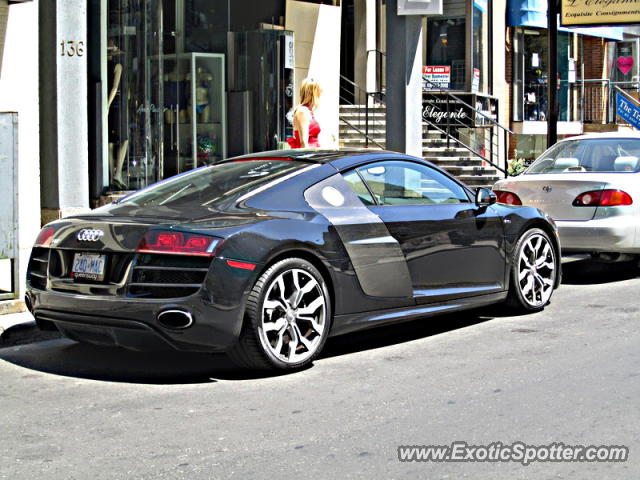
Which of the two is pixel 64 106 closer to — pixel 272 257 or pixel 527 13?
pixel 272 257

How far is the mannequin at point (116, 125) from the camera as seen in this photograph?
1458 centimetres

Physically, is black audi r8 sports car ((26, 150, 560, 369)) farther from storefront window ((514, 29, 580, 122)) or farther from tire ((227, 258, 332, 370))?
storefront window ((514, 29, 580, 122))

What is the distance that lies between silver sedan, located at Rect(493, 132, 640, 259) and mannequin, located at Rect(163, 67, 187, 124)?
6.38m

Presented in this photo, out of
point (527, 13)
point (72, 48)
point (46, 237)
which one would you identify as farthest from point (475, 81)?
point (46, 237)

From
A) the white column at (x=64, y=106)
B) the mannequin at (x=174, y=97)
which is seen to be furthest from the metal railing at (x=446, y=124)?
the white column at (x=64, y=106)

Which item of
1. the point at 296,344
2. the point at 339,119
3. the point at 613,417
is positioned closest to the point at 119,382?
the point at 296,344

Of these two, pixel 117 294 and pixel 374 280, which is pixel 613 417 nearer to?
pixel 374 280

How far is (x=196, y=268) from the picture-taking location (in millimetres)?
6113

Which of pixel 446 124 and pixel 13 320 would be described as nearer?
pixel 13 320

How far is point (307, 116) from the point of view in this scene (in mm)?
11344

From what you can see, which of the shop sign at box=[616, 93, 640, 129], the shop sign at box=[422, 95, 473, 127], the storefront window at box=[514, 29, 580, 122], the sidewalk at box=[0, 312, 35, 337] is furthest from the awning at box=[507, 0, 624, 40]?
the sidewalk at box=[0, 312, 35, 337]

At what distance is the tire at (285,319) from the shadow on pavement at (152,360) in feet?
0.46

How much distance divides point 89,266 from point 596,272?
6891mm

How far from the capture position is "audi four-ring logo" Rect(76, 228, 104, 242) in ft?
21.1
